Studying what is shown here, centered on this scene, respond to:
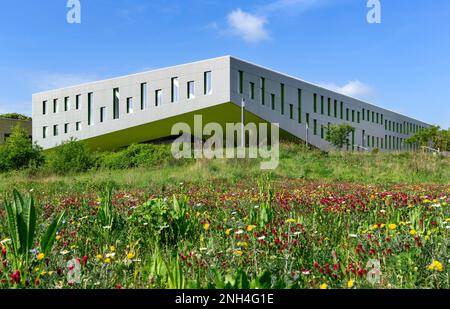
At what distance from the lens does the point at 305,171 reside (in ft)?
68.3

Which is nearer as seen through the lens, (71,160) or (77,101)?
(71,160)

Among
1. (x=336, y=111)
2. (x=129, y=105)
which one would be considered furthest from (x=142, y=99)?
(x=336, y=111)

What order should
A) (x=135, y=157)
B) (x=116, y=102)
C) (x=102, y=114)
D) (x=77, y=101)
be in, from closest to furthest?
1. (x=135, y=157)
2. (x=116, y=102)
3. (x=102, y=114)
4. (x=77, y=101)

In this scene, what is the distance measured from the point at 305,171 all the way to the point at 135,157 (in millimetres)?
15289

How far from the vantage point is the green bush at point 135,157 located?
3103 centimetres

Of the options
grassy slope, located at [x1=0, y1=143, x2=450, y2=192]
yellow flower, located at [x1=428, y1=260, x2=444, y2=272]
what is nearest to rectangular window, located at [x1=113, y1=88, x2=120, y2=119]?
grassy slope, located at [x1=0, y1=143, x2=450, y2=192]

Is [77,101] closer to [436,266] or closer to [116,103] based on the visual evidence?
[116,103]

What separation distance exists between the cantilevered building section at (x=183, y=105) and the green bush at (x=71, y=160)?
38.8 ft

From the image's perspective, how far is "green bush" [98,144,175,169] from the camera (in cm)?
3103

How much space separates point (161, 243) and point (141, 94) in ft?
135

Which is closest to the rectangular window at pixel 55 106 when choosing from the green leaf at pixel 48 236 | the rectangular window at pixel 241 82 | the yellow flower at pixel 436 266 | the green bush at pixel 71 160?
the green bush at pixel 71 160

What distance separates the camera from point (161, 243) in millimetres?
4840

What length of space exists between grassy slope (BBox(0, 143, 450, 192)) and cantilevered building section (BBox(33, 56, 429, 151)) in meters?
14.1

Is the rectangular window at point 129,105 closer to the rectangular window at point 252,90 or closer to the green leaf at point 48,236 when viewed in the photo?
the rectangular window at point 252,90
